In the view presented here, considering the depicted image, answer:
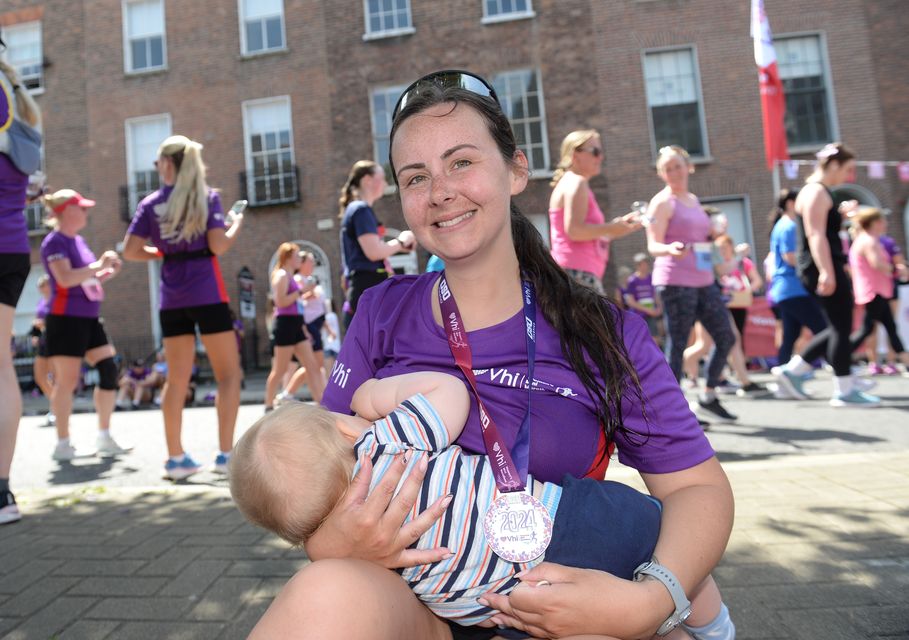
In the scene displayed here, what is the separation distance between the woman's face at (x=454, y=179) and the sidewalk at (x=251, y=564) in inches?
54.9

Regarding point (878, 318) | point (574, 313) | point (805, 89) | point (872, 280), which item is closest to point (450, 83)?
point (574, 313)

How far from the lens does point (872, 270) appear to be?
726 centimetres

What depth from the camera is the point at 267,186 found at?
18.4m

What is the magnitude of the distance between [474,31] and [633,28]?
399 centimetres

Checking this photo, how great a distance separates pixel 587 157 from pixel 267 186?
589 inches

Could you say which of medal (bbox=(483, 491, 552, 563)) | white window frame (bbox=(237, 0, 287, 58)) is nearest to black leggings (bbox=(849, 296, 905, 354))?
medal (bbox=(483, 491, 552, 563))

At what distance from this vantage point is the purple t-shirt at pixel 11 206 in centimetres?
348

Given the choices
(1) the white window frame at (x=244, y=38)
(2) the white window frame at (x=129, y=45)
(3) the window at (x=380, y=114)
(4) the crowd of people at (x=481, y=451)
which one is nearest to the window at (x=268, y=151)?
(1) the white window frame at (x=244, y=38)

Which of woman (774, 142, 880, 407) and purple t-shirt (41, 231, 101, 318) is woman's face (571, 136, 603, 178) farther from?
purple t-shirt (41, 231, 101, 318)

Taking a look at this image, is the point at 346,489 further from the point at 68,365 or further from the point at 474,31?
the point at 474,31

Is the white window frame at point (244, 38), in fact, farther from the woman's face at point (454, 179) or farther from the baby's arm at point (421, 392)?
the baby's arm at point (421, 392)

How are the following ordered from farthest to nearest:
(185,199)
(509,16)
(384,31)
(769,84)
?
(384,31) < (509,16) < (769,84) < (185,199)

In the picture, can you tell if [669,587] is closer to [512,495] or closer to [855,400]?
[512,495]

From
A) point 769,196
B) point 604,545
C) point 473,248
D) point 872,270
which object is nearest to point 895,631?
point 604,545
